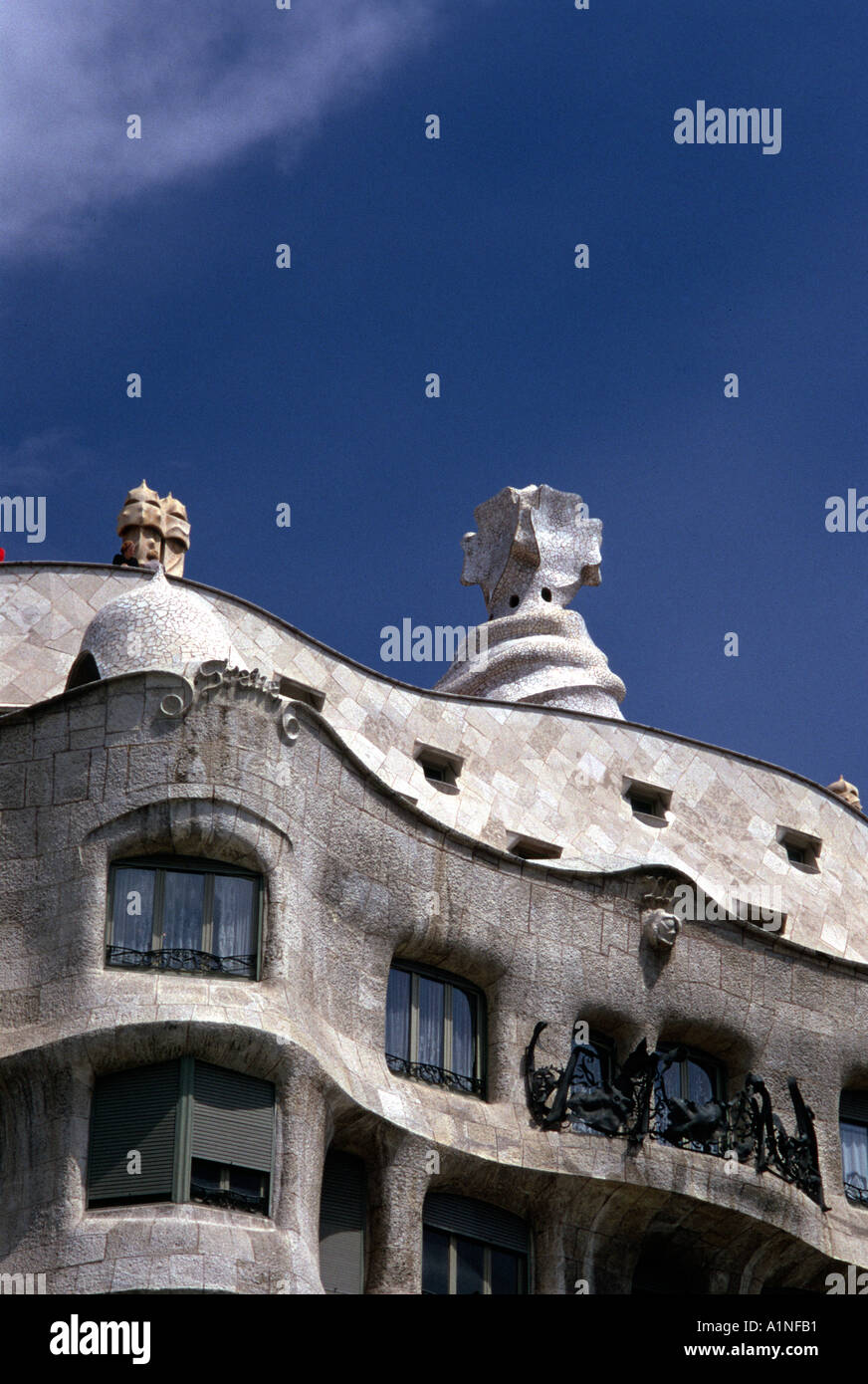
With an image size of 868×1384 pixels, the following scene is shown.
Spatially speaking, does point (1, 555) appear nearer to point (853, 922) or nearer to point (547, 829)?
point (547, 829)

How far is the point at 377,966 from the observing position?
29391mm

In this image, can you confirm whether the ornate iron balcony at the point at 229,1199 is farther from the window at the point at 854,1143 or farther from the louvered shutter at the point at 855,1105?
the louvered shutter at the point at 855,1105

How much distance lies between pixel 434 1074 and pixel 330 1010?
6.04 ft

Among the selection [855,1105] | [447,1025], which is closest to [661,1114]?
[447,1025]

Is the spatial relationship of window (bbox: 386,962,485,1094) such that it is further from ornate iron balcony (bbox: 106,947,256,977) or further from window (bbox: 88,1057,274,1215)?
window (bbox: 88,1057,274,1215)

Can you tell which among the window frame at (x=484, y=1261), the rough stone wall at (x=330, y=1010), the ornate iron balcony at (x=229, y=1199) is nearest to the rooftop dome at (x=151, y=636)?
the rough stone wall at (x=330, y=1010)

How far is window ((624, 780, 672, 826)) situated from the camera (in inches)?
1446

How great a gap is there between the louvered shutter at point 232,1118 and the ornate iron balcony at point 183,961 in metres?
1.19

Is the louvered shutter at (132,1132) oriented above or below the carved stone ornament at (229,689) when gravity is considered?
below

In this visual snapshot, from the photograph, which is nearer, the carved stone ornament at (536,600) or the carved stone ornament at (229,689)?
the carved stone ornament at (229,689)

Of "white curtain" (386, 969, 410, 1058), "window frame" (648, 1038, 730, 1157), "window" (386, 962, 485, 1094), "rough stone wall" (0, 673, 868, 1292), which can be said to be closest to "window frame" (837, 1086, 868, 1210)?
"rough stone wall" (0, 673, 868, 1292)

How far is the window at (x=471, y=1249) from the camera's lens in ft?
95.0

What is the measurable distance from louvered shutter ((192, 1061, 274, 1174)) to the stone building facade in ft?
0.18
